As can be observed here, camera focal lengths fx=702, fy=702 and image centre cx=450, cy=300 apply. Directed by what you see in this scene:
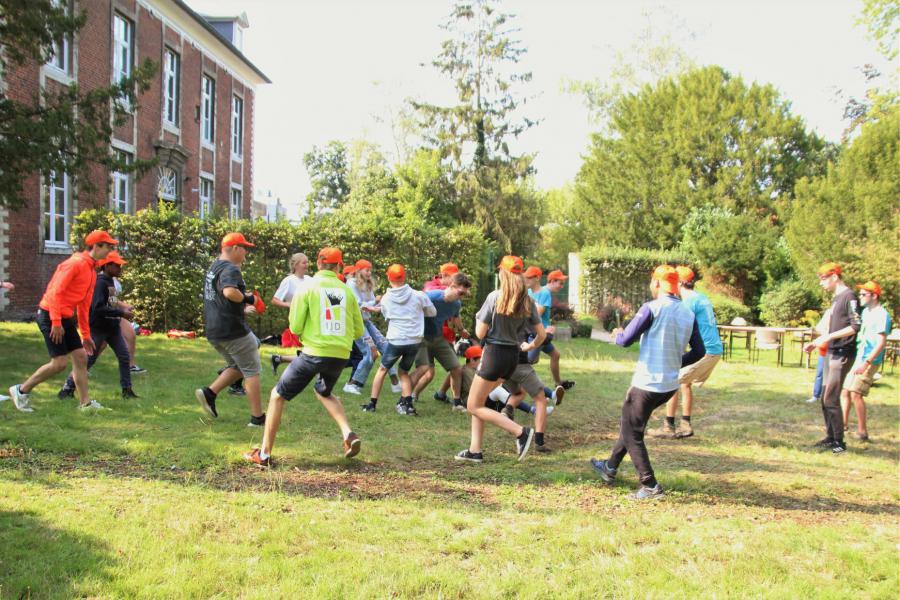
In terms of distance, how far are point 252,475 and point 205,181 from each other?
2330cm

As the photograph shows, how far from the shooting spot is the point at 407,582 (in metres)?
3.71

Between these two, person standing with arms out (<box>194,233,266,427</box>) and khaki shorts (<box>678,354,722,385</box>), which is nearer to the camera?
person standing with arms out (<box>194,233,266,427</box>)

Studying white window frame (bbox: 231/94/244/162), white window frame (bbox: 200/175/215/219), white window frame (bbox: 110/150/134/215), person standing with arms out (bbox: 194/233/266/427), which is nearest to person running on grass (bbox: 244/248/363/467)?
person standing with arms out (bbox: 194/233/266/427)

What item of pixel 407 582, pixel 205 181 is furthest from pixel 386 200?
pixel 407 582

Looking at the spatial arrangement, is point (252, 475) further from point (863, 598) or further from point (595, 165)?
point (595, 165)

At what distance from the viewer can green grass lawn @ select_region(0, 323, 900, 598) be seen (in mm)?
3748

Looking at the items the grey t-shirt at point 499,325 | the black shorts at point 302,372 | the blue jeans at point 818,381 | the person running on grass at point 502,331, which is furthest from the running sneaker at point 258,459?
the blue jeans at point 818,381

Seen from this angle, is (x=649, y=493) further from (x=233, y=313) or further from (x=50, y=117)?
(x=50, y=117)

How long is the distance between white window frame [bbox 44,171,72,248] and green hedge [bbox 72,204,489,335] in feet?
13.0

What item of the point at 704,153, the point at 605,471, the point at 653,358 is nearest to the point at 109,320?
the point at 605,471

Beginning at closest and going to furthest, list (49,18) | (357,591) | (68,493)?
1. (357,591)
2. (68,493)
3. (49,18)

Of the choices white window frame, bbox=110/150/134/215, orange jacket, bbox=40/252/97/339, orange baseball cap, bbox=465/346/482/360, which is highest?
white window frame, bbox=110/150/134/215

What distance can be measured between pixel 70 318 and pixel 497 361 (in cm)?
435

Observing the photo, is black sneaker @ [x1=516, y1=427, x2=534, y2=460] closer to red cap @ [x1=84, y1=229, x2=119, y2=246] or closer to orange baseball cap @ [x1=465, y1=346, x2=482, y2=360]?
orange baseball cap @ [x1=465, y1=346, x2=482, y2=360]
